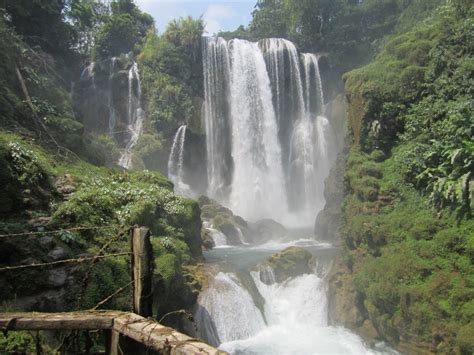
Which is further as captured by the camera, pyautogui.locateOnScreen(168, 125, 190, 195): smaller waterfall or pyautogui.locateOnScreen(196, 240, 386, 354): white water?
pyautogui.locateOnScreen(168, 125, 190, 195): smaller waterfall

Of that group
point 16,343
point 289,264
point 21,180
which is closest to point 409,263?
point 289,264

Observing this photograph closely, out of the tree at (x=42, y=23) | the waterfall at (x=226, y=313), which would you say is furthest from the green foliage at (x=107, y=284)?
the tree at (x=42, y=23)

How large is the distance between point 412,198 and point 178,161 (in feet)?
66.4

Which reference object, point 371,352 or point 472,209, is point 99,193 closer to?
point 371,352

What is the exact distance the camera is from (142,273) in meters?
4.04

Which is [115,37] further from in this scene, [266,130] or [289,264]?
[289,264]

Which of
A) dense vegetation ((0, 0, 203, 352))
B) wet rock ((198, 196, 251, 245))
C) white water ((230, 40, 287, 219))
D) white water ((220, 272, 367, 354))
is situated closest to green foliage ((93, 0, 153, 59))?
dense vegetation ((0, 0, 203, 352))

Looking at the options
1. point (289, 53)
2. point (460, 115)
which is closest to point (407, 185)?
point (460, 115)

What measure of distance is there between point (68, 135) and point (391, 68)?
14.0m

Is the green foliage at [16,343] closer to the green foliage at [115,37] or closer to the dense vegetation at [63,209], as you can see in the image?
the dense vegetation at [63,209]

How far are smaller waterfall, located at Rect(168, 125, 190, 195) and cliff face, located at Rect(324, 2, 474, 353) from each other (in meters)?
14.7

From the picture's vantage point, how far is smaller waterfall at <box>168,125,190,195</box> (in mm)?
29781

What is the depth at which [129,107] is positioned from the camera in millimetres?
31703

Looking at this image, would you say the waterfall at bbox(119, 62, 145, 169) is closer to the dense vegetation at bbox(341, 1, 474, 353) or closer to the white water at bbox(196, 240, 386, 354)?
the dense vegetation at bbox(341, 1, 474, 353)
